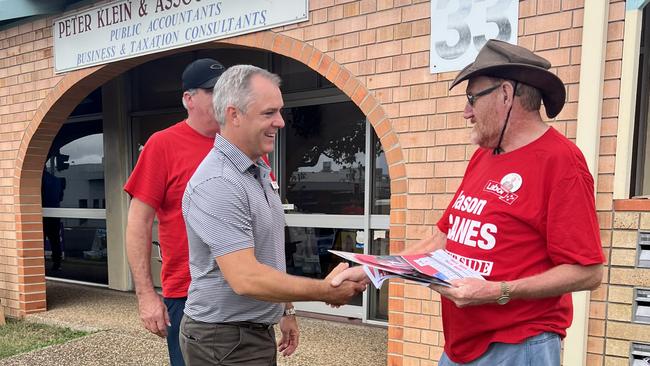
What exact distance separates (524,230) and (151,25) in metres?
3.81

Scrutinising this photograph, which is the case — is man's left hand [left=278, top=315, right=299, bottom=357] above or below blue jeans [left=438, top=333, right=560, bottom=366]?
below

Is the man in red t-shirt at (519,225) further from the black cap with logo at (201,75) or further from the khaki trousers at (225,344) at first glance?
the black cap with logo at (201,75)

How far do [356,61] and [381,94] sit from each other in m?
0.32

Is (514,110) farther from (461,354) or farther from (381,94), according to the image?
(381,94)

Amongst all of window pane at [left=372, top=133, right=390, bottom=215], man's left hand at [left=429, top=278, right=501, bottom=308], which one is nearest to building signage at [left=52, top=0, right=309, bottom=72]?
window pane at [left=372, top=133, right=390, bottom=215]

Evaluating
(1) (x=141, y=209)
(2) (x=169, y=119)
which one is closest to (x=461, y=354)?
(1) (x=141, y=209)

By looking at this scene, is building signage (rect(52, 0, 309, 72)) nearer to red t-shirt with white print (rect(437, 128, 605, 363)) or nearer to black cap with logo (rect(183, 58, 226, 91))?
black cap with logo (rect(183, 58, 226, 91))

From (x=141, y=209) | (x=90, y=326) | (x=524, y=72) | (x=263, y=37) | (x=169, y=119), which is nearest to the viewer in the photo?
(x=524, y=72)

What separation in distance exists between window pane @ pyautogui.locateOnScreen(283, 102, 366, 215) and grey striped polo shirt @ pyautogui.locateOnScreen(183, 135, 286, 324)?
3.13 meters

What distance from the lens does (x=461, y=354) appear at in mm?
1697

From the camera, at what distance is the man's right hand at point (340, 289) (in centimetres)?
→ 166

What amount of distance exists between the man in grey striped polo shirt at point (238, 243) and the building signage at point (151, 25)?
6.65ft

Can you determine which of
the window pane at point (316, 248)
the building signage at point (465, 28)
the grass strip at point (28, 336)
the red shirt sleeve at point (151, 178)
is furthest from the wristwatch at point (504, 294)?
the grass strip at point (28, 336)

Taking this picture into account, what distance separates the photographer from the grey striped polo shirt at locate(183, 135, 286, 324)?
5.09ft
